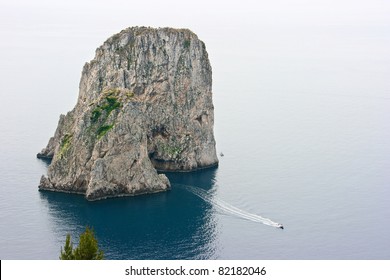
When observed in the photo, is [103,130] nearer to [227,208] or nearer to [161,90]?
[161,90]

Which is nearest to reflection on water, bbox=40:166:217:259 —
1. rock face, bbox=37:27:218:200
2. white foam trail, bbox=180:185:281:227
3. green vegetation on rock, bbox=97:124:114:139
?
white foam trail, bbox=180:185:281:227

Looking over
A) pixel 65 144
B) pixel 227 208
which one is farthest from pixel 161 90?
pixel 227 208

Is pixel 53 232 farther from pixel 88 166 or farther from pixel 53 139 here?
pixel 53 139

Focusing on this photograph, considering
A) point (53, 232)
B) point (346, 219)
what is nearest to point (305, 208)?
point (346, 219)

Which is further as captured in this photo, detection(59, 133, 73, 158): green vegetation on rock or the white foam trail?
detection(59, 133, 73, 158): green vegetation on rock

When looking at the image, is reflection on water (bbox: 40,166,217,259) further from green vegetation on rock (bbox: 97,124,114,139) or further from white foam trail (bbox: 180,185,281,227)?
green vegetation on rock (bbox: 97,124,114,139)

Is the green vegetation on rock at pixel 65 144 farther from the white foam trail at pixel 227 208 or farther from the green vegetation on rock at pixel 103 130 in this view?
the white foam trail at pixel 227 208

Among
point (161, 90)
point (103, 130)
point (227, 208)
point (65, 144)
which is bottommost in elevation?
point (227, 208)

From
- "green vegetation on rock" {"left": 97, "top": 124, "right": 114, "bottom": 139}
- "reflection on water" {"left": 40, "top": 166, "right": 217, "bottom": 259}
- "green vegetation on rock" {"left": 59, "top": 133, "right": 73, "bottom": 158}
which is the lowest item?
"reflection on water" {"left": 40, "top": 166, "right": 217, "bottom": 259}
